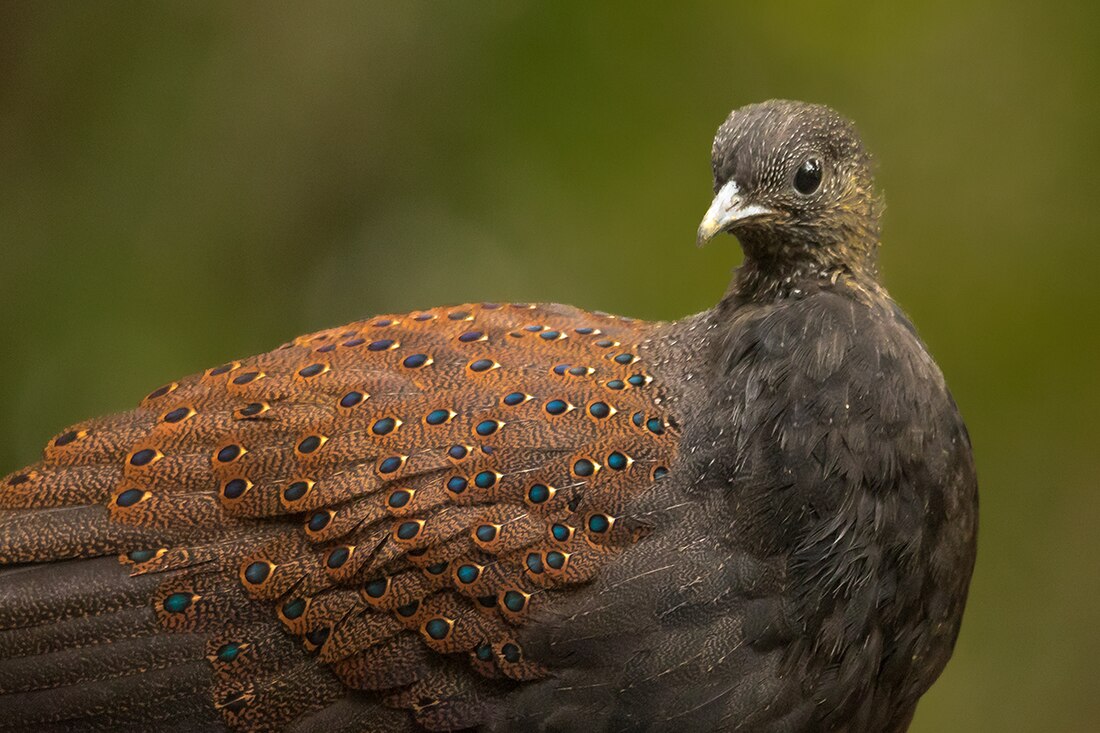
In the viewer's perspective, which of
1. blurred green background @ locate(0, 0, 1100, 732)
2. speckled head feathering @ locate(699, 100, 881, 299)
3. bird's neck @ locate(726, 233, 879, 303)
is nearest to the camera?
speckled head feathering @ locate(699, 100, 881, 299)

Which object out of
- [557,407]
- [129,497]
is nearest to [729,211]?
[557,407]

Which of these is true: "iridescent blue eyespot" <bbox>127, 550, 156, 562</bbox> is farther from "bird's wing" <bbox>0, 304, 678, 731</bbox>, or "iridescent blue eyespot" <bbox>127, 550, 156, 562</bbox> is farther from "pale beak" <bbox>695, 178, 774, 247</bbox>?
"pale beak" <bbox>695, 178, 774, 247</bbox>

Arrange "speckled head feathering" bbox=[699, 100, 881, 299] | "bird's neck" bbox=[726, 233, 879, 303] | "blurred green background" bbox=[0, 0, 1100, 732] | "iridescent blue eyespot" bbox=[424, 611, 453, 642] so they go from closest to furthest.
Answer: "iridescent blue eyespot" bbox=[424, 611, 453, 642], "speckled head feathering" bbox=[699, 100, 881, 299], "bird's neck" bbox=[726, 233, 879, 303], "blurred green background" bbox=[0, 0, 1100, 732]

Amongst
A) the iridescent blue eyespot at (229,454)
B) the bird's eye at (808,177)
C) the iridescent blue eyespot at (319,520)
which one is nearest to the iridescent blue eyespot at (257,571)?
the iridescent blue eyespot at (319,520)

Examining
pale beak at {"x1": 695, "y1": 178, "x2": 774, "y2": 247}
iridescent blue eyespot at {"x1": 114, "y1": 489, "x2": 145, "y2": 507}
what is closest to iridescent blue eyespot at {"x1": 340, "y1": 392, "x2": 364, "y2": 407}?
iridescent blue eyespot at {"x1": 114, "y1": 489, "x2": 145, "y2": 507}

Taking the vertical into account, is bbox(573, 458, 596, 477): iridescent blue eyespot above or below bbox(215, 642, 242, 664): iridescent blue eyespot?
above

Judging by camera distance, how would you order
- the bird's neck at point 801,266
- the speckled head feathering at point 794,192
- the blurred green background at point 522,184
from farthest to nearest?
the blurred green background at point 522,184, the bird's neck at point 801,266, the speckled head feathering at point 794,192

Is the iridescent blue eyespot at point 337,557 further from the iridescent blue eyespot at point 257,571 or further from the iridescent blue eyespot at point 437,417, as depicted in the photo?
the iridescent blue eyespot at point 437,417
